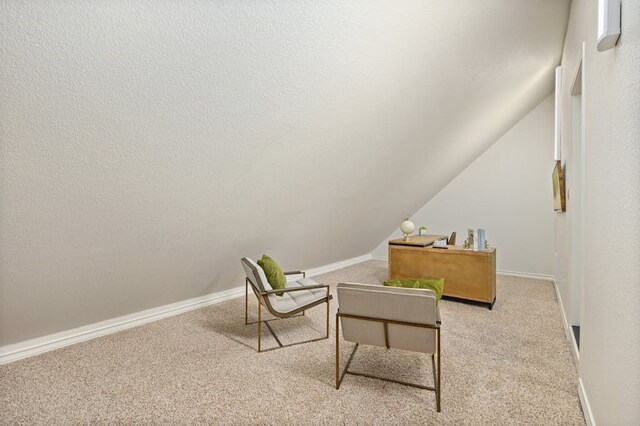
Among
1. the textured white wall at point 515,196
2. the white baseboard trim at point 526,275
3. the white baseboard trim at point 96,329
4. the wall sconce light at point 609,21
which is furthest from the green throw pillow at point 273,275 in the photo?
the white baseboard trim at point 526,275

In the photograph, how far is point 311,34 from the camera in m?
2.33

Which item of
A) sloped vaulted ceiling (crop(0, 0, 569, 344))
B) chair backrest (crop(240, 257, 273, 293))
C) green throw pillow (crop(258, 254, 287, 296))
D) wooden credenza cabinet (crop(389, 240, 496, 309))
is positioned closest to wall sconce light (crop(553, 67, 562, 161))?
sloped vaulted ceiling (crop(0, 0, 569, 344))

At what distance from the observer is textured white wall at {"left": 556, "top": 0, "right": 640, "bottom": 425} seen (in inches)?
50.0

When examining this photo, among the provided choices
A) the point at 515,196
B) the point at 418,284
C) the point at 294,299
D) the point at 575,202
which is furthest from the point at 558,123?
the point at 294,299

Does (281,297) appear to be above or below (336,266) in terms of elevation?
above

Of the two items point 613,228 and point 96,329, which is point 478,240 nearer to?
point 613,228

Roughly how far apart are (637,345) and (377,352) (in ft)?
6.86

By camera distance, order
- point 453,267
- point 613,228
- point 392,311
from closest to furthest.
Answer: point 613,228
point 392,311
point 453,267

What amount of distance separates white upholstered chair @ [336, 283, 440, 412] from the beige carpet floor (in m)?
0.22

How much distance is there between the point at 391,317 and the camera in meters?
2.40

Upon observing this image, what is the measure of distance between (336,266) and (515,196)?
3.58 m

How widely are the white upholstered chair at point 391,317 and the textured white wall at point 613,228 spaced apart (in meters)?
0.85

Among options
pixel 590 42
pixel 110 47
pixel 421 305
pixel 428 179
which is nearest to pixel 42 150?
pixel 110 47

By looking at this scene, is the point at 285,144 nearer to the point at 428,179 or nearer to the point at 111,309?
the point at 111,309
